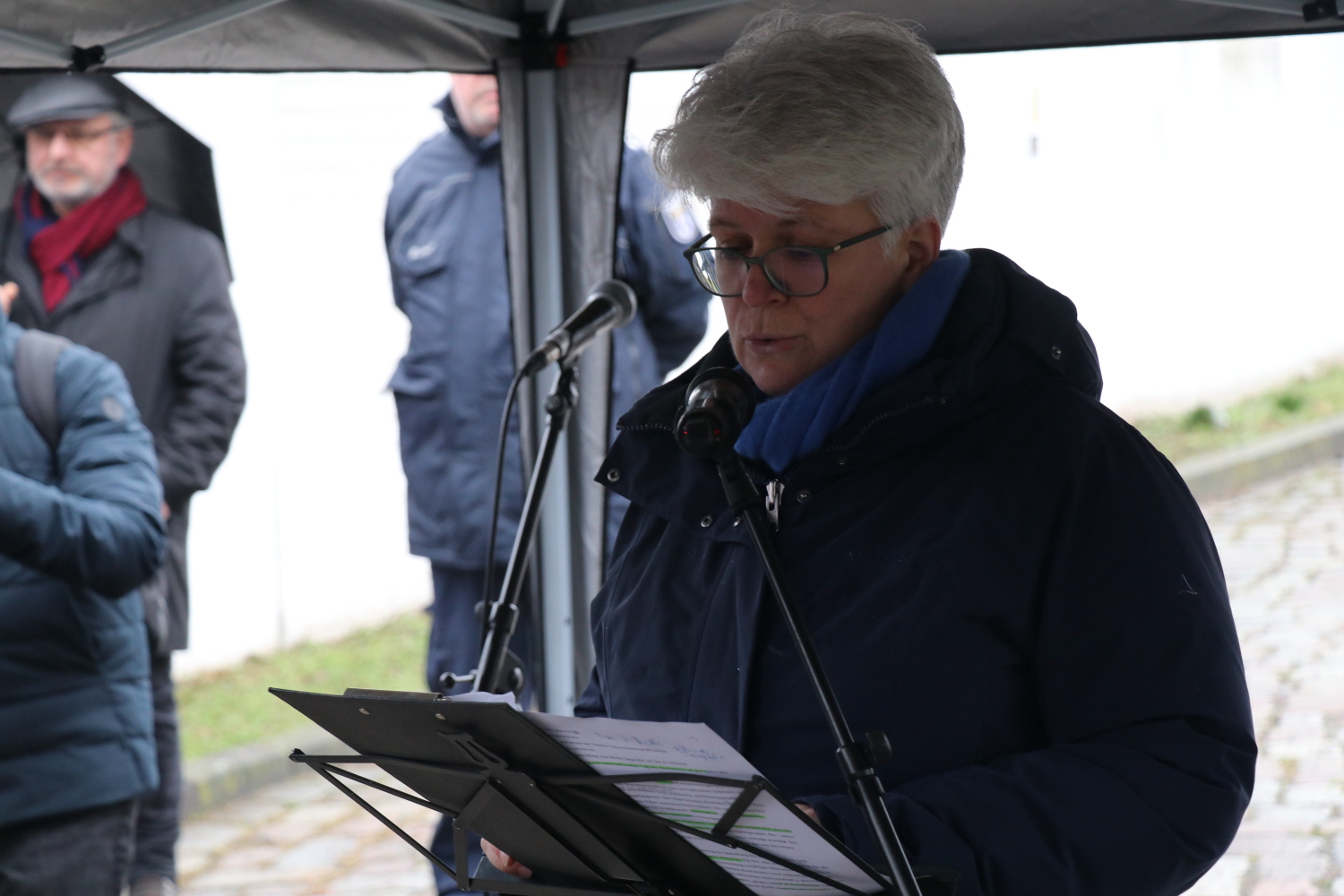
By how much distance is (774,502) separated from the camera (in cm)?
145

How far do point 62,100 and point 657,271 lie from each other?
1277 millimetres

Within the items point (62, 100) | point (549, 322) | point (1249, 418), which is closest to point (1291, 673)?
point (1249, 418)

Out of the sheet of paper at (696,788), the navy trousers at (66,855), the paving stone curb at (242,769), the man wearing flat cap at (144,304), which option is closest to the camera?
the sheet of paper at (696,788)

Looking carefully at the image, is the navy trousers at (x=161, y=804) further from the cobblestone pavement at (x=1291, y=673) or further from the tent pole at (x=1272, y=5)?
the tent pole at (x=1272, y=5)

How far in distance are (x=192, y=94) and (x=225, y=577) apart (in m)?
1.66

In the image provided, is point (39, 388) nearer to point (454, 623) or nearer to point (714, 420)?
point (454, 623)

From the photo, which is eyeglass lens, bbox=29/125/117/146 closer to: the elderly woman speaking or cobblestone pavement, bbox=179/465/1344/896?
the elderly woman speaking

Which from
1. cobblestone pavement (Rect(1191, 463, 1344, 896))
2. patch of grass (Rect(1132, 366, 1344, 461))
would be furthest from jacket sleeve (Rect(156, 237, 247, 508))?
patch of grass (Rect(1132, 366, 1344, 461))

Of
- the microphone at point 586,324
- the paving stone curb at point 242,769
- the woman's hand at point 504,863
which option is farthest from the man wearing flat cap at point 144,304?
the woman's hand at point 504,863

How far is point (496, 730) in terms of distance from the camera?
1056 millimetres

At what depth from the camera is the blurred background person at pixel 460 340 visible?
3.34 m

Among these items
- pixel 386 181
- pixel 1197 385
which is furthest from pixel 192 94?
pixel 1197 385

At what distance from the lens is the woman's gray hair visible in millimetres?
1382

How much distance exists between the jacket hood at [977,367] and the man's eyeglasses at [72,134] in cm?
196
